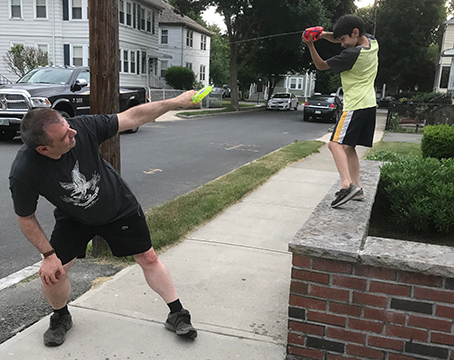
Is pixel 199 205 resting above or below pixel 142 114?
below

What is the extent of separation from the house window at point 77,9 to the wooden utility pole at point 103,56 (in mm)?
24836

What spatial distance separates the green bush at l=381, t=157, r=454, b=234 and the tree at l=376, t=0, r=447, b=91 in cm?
3748

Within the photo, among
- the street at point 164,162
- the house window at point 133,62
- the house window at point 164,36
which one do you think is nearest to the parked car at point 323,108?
the street at point 164,162

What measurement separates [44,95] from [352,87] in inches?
389

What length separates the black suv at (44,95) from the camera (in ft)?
36.8

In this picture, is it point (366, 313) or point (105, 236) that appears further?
point (105, 236)

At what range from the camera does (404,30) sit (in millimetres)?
39000

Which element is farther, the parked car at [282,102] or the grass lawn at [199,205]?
the parked car at [282,102]

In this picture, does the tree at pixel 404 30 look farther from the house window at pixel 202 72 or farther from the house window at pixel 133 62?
the house window at pixel 133 62

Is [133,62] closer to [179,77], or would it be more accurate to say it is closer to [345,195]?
[179,77]

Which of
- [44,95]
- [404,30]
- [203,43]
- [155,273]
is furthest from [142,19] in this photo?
[155,273]

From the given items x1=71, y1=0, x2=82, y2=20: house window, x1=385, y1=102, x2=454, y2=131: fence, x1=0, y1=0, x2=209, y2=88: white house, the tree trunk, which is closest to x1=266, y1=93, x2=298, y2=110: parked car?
the tree trunk

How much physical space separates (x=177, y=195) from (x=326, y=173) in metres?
3.18

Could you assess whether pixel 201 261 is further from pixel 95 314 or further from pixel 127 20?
pixel 127 20
